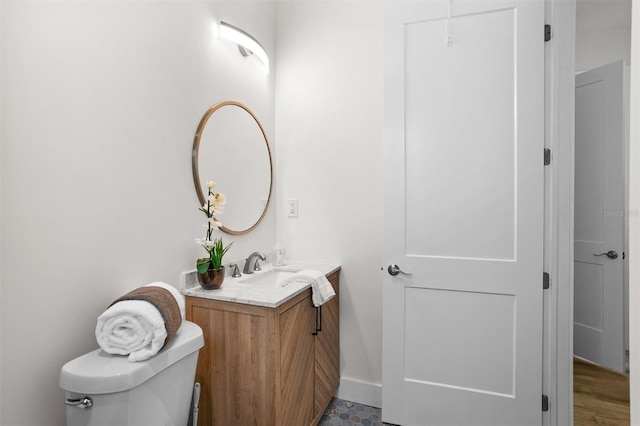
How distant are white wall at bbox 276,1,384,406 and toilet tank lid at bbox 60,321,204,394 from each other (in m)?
1.25

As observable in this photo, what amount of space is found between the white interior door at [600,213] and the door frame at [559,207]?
1065 millimetres

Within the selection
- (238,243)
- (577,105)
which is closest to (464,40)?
(577,105)

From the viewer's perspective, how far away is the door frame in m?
1.62

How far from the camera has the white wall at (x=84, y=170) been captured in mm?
980

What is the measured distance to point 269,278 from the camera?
194 cm

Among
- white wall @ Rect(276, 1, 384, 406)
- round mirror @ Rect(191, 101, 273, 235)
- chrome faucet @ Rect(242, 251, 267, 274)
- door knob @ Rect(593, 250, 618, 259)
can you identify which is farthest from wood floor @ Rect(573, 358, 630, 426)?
round mirror @ Rect(191, 101, 273, 235)

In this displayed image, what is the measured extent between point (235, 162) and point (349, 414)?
160 centimetres

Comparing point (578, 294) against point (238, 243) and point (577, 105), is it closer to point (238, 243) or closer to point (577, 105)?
point (577, 105)

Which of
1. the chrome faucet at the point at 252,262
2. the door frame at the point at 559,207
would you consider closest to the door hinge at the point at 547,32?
the door frame at the point at 559,207

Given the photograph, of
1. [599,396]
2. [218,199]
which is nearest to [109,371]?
[218,199]

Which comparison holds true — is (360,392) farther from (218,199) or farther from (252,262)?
(218,199)

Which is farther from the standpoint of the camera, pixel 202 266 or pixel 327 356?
pixel 327 356

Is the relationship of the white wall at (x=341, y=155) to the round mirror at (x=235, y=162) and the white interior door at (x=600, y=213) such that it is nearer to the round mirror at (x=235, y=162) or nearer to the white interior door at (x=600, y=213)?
the round mirror at (x=235, y=162)

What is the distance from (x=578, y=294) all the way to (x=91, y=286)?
3.12 m
